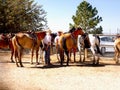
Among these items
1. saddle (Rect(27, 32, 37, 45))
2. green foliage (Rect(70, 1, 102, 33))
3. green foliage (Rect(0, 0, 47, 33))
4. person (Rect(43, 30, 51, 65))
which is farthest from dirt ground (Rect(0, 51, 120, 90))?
green foliage (Rect(70, 1, 102, 33))

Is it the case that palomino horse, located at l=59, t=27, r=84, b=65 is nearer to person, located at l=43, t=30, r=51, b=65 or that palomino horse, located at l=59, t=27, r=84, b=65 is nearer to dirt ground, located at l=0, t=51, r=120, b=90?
person, located at l=43, t=30, r=51, b=65

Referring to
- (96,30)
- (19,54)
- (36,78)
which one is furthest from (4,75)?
(96,30)

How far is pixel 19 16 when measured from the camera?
40.3m

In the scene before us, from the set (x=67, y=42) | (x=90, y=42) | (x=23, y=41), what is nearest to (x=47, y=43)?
(x=67, y=42)

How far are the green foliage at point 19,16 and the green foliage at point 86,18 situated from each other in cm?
759

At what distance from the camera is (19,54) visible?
1825 centimetres

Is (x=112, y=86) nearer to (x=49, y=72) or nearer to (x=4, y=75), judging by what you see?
(x=49, y=72)

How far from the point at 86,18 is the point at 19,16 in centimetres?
1318

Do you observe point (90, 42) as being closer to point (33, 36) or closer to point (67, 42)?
point (67, 42)

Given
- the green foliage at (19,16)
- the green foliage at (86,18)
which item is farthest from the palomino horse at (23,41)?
the green foliage at (86,18)

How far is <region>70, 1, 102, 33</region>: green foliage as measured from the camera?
49481 mm

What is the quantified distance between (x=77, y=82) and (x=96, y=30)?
3698cm

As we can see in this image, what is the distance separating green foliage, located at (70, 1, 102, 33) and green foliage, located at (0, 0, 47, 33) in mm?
7595

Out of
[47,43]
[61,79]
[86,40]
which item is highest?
[86,40]
